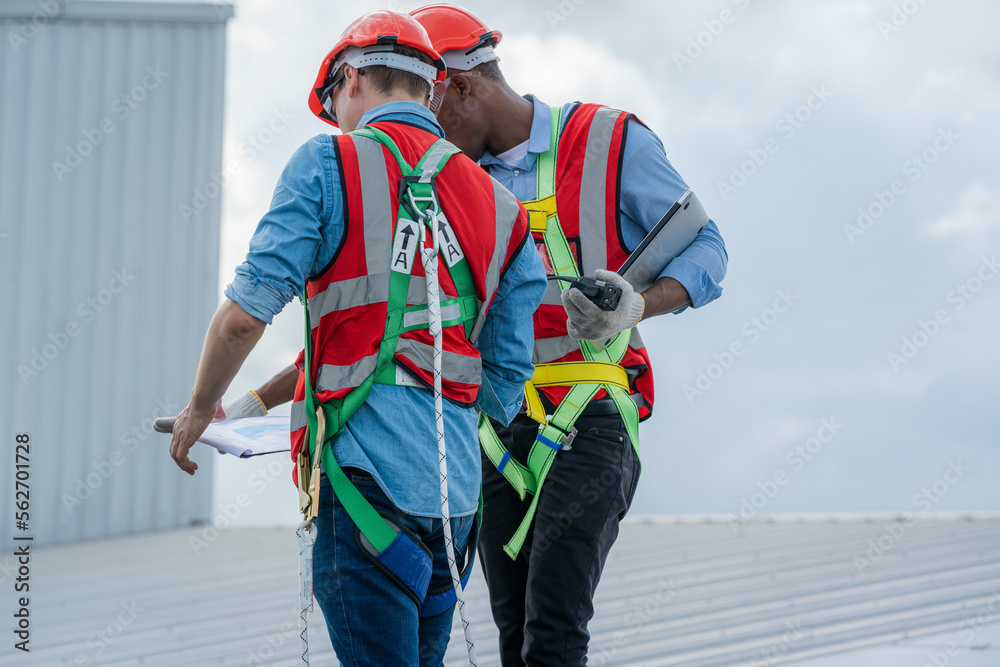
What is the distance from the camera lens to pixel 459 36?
2240 mm

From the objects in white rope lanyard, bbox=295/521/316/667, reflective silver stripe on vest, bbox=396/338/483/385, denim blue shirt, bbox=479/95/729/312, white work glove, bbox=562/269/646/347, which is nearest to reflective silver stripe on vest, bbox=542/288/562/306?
white work glove, bbox=562/269/646/347

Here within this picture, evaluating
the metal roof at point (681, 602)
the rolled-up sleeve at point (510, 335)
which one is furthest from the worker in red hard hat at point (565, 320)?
the metal roof at point (681, 602)

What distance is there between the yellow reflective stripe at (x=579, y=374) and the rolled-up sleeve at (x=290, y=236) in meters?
0.87

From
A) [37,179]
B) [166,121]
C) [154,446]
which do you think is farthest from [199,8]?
[154,446]

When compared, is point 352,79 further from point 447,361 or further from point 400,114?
point 447,361

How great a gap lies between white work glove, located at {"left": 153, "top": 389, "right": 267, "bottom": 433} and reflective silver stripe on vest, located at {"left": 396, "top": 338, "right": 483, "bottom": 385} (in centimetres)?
55

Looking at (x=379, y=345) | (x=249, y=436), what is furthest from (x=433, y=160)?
(x=249, y=436)

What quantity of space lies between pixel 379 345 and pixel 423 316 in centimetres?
10

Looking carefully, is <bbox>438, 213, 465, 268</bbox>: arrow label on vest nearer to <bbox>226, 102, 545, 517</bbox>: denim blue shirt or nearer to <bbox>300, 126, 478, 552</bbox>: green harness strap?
<bbox>300, 126, 478, 552</bbox>: green harness strap

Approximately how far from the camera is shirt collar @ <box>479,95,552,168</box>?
231 centimetres

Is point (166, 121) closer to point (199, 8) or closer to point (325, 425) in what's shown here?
point (199, 8)

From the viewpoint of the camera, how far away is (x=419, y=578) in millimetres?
1535

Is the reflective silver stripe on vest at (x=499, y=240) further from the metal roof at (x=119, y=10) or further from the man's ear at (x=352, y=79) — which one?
the metal roof at (x=119, y=10)

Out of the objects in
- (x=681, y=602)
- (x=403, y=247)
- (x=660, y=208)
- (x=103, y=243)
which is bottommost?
(x=681, y=602)
